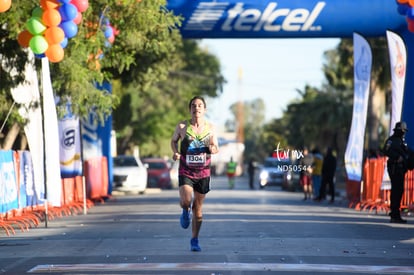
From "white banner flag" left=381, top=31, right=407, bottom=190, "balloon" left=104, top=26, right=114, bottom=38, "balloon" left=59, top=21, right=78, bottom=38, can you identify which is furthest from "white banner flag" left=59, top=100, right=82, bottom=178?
"white banner flag" left=381, top=31, right=407, bottom=190

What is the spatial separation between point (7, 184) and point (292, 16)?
31.8 feet

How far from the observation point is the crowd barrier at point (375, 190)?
23.5m

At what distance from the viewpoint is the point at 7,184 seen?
65.7ft

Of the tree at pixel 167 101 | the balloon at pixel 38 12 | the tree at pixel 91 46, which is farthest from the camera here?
the tree at pixel 167 101

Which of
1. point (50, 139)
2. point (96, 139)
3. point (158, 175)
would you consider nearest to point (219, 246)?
point (50, 139)

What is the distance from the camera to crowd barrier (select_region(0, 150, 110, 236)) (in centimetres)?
1950

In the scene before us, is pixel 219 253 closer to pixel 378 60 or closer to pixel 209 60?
pixel 378 60

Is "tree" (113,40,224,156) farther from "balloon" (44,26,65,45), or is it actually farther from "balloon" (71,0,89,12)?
"balloon" (44,26,65,45)

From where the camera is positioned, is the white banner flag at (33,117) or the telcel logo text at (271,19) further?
the telcel logo text at (271,19)

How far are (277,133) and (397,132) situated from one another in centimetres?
7363

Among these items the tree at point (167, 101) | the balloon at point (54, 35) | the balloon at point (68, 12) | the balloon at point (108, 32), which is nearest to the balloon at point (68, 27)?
the balloon at point (68, 12)

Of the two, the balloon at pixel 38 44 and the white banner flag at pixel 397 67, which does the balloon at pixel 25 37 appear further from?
the white banner flag at pixel 397 67

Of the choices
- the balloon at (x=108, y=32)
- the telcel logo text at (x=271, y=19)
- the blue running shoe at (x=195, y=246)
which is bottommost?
the blue running shoe at (x=195, y=246)

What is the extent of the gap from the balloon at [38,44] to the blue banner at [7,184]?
7.37 feet
